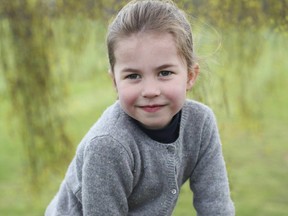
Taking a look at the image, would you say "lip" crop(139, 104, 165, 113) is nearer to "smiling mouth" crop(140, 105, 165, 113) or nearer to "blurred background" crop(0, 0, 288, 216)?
"smiling mouth" crop(140, 105, 165, 113)

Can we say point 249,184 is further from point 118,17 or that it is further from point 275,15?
point 118,17

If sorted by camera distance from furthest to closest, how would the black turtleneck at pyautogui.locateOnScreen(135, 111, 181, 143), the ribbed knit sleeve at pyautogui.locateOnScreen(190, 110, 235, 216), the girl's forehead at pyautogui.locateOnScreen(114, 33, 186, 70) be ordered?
the ribbed knit sleeve at pyautogui.locateOnScreen(190, 110, 235, 216) → the black turtleneck at pyautogui.locateOnScreen(135, 111, 181, 143) → the girl's forehead at pyautogui.locateOnScreen(114, 33, 186, 70)

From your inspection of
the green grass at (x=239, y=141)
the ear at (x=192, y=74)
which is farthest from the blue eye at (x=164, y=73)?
the green grass at (x=239, y=141)

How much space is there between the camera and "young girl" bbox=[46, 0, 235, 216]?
176 centimetres

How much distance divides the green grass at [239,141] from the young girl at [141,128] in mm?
1006

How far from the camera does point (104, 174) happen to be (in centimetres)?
177

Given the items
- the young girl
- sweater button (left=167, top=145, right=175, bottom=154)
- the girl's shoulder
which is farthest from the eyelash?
sweater button (left=167, top=145, right=175, bottom=154)

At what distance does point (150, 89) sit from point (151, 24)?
7.8 inches

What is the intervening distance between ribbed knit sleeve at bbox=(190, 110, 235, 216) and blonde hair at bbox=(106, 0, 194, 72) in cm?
32

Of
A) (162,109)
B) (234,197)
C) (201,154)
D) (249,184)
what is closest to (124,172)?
(162,109)

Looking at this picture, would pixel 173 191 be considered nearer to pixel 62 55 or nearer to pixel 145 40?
A: pixel 145 40

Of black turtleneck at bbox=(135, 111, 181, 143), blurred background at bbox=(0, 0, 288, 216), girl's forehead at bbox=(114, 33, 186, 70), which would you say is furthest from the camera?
blurred background at bbox=(0, 0, 288, 216)

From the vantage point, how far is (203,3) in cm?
295

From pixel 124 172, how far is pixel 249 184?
3.42 meters
